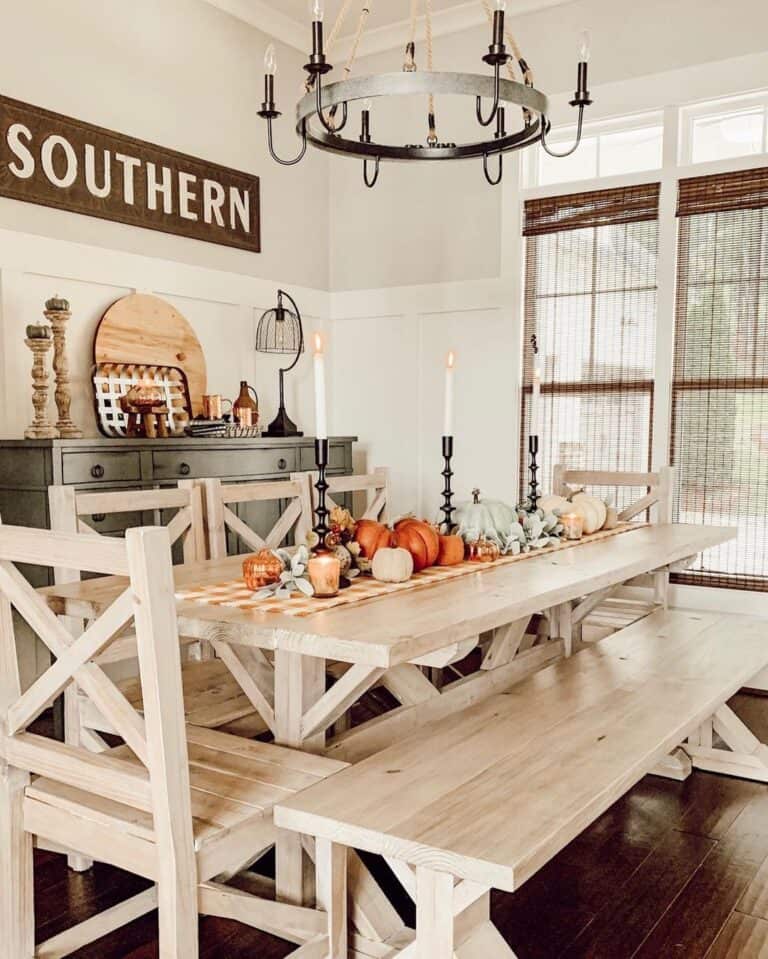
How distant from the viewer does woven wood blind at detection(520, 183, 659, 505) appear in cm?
426

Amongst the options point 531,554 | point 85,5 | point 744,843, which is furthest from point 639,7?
point 744,843

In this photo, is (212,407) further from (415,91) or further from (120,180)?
(415,91)

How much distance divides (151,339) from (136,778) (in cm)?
283

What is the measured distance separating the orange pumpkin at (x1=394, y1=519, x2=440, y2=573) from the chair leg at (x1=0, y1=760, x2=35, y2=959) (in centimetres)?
104

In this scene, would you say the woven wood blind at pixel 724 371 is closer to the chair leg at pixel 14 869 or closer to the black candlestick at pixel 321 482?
the black candlestick at pixel 321 482

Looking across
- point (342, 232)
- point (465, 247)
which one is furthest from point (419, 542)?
point (342, 232)

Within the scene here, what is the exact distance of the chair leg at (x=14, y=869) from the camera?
1.66 m

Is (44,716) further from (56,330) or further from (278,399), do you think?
(278,399)

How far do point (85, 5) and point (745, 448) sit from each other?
3379 mm

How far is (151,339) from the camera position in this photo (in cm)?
398

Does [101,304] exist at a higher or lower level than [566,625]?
higher

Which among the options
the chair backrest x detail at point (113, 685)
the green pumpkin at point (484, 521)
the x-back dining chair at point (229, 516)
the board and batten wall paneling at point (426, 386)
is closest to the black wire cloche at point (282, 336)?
the board and batten wall paneling at point (426, 386)

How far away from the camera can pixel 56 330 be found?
3.42 m

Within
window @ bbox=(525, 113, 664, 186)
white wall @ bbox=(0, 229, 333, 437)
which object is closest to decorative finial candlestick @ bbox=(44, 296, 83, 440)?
white wall @ bbox=(0, 229, 333, 437)
